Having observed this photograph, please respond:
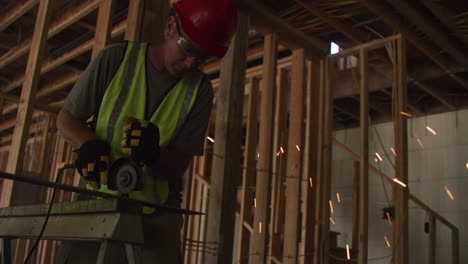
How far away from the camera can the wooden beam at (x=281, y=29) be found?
379cm

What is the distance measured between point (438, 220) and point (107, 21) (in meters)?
5.15

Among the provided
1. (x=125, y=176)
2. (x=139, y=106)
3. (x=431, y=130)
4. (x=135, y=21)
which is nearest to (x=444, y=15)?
(x=431, y=130)

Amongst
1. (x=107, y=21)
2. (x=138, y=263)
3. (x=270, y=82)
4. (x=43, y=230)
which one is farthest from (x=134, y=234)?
(x=270, y=82)

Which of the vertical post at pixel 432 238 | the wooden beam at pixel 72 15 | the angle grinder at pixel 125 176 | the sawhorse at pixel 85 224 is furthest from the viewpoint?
the vertical post at pixel 432 238

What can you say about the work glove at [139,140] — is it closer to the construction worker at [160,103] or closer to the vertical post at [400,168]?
the construction worker at [160,103]

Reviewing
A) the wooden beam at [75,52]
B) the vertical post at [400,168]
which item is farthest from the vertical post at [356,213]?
the wooden beam at [75,52]

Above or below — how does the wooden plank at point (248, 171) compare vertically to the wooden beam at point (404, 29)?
below

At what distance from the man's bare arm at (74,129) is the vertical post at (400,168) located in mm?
3025

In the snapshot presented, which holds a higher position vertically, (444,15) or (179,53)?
(444,15)

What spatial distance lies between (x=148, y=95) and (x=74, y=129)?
27 centimetres

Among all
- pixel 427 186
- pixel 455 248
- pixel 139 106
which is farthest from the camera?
pixel 427 186

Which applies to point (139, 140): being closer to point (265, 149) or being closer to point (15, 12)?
point (265, 149)

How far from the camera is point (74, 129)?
1640 millimetres

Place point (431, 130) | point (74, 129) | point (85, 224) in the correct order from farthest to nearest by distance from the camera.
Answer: point (431, 130) < point (74, 129) < point (85, 224)
